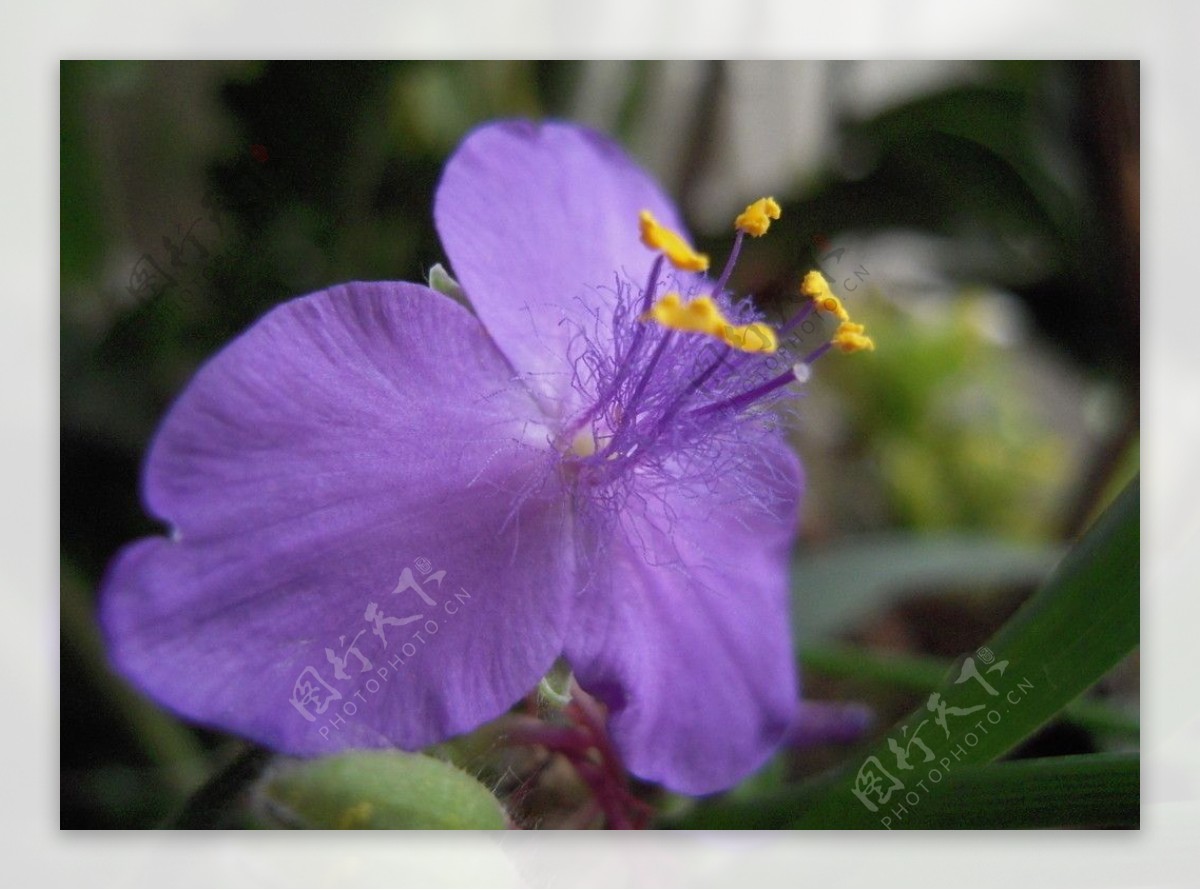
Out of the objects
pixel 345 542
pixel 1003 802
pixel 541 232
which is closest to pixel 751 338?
→ pixel 541 232

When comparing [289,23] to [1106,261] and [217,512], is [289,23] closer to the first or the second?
[217,512]

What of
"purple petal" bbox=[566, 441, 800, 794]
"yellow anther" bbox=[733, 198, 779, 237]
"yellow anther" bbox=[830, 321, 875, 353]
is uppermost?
"yellow anther" bbox=[733, 198, 779, 237]

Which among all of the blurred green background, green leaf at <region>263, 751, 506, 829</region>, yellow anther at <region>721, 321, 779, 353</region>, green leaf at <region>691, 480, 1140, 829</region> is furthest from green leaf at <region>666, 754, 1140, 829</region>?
yellow anther at <region>721, 321, 779, 353</region>

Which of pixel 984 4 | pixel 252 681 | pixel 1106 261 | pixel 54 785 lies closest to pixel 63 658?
pixel 54 785

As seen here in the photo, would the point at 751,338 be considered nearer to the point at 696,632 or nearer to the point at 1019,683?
the point at 696,632

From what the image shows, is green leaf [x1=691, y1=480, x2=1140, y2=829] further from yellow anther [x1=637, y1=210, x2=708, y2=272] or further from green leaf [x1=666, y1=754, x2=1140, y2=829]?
yellow anther [x1=637, y1=210, x2=708, y2=272]

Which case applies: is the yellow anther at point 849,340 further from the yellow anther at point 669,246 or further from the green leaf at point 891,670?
the green leaf at point 891,670

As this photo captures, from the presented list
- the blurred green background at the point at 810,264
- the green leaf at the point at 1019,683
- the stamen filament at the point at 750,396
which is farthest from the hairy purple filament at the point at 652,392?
the green leaf at the point at 1019,683
